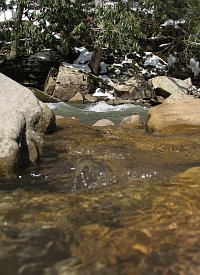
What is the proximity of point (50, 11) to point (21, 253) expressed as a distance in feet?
47.4

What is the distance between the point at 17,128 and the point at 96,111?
25.8 feet

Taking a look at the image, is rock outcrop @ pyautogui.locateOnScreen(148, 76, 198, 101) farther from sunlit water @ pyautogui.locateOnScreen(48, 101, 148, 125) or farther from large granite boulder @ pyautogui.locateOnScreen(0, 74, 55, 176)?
large granite boulder @ pyautogui.locateOnScreen(0, 74, 55, 176)

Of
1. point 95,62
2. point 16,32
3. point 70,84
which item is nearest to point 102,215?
point 70,84

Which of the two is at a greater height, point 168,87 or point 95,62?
point 95,62

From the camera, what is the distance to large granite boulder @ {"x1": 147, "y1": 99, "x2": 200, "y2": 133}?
24.1ft

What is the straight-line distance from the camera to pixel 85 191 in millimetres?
3697

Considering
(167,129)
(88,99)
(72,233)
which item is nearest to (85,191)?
(72,233)

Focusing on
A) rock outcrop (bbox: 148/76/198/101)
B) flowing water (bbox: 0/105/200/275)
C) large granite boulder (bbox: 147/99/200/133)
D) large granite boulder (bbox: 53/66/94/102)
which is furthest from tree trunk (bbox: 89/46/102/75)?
flowing water (bbox: 0/105/200/275)

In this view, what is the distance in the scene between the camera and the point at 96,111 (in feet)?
39.8

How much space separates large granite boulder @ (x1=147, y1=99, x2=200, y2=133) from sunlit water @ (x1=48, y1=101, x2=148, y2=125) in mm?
2105

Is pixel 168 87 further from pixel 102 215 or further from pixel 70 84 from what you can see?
pixel 102 215

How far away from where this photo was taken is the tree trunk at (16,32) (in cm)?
1537

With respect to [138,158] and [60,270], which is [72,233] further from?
[138,158]

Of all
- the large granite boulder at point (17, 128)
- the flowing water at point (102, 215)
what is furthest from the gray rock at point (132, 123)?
the large granite boulder at point (17, 128)
